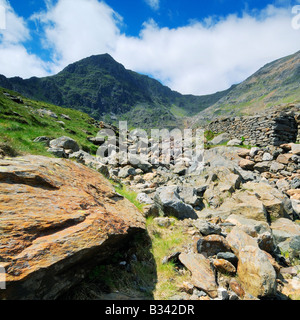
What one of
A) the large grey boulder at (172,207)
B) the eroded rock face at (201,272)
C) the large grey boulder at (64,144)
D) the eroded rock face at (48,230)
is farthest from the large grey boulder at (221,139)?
the eroded rock face at (48,230)

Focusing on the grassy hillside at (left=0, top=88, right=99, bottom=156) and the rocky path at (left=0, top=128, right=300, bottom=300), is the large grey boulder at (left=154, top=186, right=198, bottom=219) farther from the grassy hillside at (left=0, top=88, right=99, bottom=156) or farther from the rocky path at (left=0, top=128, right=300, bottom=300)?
the grassy hillside at (left=0, top=88, right=99, bottom=156)

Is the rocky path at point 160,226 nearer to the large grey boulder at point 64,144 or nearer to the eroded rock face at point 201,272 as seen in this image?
the eroded rock face at point 201,272

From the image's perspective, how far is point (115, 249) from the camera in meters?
4.09

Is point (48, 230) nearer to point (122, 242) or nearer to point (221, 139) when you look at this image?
point (122, 242)

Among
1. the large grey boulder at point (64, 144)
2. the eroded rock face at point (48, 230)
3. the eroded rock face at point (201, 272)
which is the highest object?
the large grey boulder at point (64, 144)

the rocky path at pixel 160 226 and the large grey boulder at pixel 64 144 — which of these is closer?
the rocky path at pixel 160 226

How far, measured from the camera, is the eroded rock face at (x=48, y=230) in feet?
7.89

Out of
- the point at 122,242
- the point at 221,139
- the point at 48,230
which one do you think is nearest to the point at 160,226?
the point at 122,242

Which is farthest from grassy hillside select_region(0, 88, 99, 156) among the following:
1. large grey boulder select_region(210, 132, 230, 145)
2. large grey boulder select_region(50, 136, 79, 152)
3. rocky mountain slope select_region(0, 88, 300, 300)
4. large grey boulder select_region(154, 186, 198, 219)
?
large grey boulder select_region(210, 132, 230, 145)

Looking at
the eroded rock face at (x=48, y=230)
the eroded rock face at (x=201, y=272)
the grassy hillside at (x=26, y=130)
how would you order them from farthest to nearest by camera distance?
the grassy hillside at (x=26, y=130) → the eroded rock face at (x=201, y=272) → the eroded rock face at (x=48, y=230)

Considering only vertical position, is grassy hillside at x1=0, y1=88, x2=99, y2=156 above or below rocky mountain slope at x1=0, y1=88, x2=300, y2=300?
above

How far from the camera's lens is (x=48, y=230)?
120 inches

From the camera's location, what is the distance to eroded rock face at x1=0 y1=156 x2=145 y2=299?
7.89 ft
